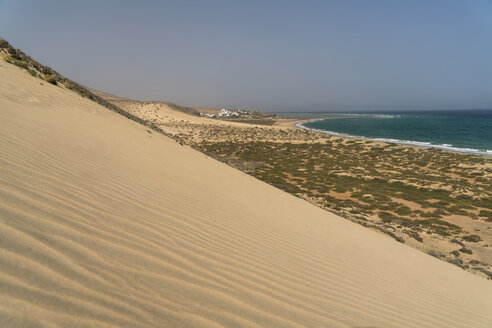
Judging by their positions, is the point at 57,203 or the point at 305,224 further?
the point at 305,224

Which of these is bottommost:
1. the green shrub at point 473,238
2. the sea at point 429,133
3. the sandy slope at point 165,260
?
the green shrub at point 473,238

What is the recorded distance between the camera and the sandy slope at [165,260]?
152 centimetres

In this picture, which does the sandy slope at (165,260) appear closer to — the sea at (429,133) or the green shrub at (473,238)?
the green shrub at (473,238)

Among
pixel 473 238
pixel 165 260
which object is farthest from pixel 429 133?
pixel 165 260

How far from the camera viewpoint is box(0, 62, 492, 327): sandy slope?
4.99 ft

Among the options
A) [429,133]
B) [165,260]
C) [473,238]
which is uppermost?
[429,133]

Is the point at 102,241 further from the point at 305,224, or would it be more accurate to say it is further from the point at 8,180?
the point at 305,224

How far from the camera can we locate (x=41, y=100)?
6.59m

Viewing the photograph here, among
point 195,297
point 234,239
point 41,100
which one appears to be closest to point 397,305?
point 234,239

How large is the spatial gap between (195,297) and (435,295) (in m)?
3.66

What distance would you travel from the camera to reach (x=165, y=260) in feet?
7.01

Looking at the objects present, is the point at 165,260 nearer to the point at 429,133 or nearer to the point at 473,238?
the point at 473,238

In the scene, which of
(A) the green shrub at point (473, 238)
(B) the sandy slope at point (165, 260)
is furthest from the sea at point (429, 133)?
(B) the sandy slope at point (165, 260)

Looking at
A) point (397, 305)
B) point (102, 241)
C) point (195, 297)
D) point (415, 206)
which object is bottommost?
point (415, 206)
